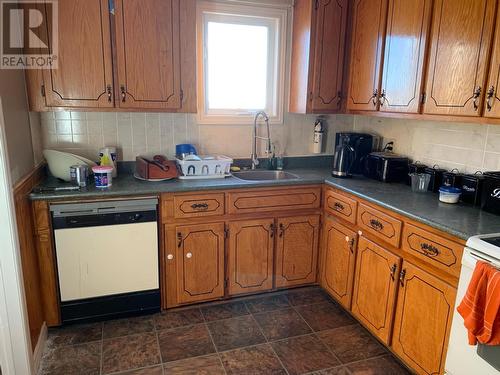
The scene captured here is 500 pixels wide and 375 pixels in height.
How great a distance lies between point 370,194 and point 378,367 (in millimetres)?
1012

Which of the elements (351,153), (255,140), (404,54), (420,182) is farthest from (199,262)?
(404,54)

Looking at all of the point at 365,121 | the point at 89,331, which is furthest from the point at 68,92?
the point at 365,121

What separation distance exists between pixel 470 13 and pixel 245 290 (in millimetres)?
2205

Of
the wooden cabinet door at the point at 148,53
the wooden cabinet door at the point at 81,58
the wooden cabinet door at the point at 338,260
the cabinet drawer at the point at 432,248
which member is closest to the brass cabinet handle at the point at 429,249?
the cabinet drawer at the point at 432,248

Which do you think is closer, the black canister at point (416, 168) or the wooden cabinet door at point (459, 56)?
the wooden cabinet door at point (459, 56)

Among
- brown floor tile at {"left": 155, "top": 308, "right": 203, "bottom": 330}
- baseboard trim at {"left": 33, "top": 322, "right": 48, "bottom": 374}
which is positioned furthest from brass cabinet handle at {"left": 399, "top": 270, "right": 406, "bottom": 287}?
baseboard trim at {"left": 33, "top": 322, "right": 48, "bottom": 374}

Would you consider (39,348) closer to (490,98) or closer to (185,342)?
(185,342)

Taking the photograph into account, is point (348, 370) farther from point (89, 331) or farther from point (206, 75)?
point (206, 75)

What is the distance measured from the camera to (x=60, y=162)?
2447 millimetres

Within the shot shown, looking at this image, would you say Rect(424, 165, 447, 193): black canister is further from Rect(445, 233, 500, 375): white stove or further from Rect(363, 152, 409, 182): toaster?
Rect(445, 233, 500, 375): white stove

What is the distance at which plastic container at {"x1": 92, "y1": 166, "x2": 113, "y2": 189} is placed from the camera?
2359 millimetres

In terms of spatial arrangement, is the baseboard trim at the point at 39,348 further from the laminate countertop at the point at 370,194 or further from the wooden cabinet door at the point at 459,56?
the wooden cabinet door at the point at 459,56

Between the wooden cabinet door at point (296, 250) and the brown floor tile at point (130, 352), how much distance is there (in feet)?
3.39

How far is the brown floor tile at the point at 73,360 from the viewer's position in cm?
207
